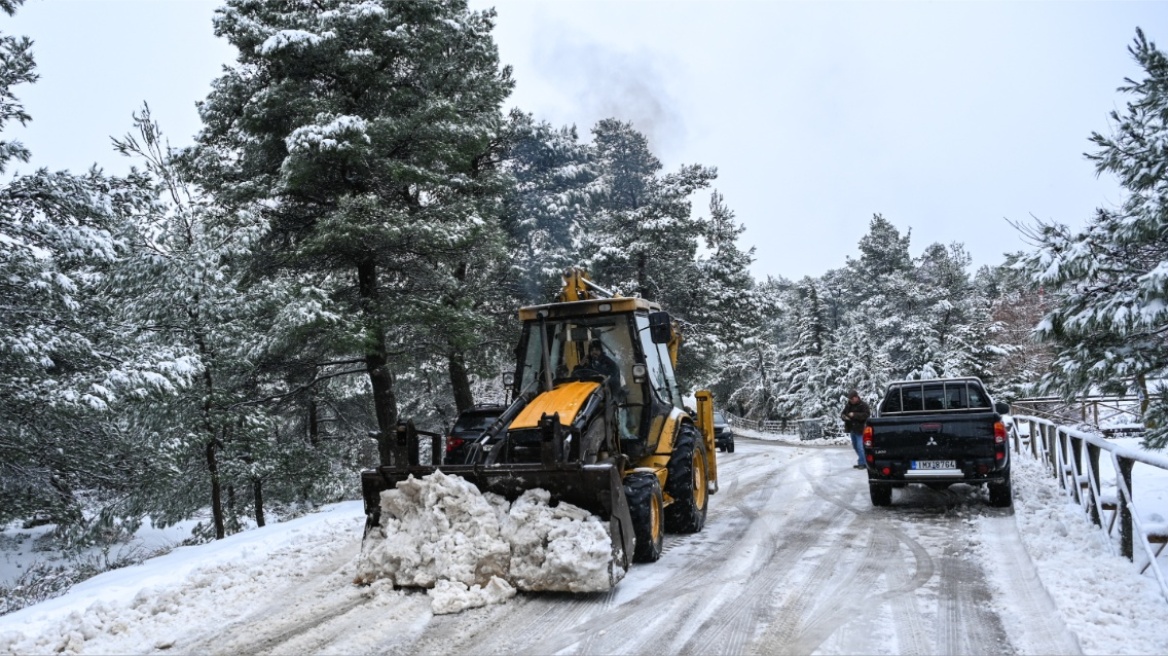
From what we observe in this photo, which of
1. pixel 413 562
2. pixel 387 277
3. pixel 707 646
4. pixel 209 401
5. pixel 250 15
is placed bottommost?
pixel 707 646

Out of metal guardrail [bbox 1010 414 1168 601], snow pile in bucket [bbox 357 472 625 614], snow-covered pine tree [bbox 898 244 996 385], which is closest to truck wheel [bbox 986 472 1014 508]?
metal guardrail [bbox 1010 414 1168 601]

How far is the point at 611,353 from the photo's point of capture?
28.5 ft

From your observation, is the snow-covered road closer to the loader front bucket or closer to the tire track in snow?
the tire track in snow

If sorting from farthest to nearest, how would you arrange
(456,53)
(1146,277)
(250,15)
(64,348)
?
1. (456,53)
2. (250,15)
3. (64,348)
4. (1146,277)

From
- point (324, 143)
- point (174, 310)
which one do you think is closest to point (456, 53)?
point (324, 143)

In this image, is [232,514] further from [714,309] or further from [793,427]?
[793,427]

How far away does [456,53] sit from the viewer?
1698cm

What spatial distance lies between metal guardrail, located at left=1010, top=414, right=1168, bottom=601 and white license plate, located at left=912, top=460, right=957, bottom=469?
127cm

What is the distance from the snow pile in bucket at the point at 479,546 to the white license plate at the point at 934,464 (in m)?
5.40

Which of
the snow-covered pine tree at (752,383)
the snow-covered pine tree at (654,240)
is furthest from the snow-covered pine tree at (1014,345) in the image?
the snow-covered pine tree at (752,383)

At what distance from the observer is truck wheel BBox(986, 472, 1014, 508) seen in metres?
9.52

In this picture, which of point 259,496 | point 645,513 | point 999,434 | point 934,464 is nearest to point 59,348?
point 259,496

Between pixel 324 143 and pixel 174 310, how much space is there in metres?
3.52

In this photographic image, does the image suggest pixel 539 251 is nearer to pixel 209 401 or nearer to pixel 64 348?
pixel 209 401
